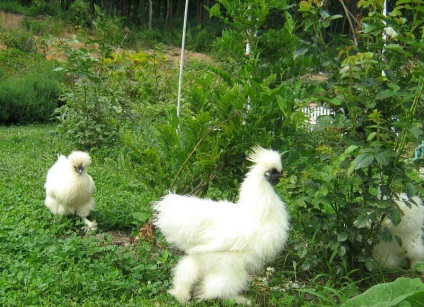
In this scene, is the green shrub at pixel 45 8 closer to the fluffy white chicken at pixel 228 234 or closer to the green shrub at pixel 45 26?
the green shrub at pixel 45 26

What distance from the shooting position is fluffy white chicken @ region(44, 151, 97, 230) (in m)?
6.02

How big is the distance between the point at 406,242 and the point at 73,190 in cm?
327

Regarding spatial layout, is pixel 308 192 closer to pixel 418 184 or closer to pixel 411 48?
pixel 418 184

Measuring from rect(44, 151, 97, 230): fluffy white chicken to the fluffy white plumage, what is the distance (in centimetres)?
284

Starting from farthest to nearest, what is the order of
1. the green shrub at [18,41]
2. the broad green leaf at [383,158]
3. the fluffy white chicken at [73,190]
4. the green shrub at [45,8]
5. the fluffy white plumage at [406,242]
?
the green shrub at [45,8], the green shrub at [18,41], the fluffy white chicken at [73,190], the fluffy white plumage at [406,242], the broad green leaf at [383,158]

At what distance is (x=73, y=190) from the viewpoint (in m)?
5.99

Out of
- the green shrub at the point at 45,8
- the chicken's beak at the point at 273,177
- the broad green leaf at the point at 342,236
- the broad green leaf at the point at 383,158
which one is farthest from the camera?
the green shrub at the point at 45,8

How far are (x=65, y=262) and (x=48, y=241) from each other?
0.52 m

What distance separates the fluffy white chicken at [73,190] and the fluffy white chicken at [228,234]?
183 cm

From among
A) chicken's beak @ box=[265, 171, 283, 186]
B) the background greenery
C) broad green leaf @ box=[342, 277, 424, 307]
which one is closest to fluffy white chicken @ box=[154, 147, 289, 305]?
→ chicken's beak @ box=[265, 171, 283, 186]

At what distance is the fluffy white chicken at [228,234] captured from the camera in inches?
165

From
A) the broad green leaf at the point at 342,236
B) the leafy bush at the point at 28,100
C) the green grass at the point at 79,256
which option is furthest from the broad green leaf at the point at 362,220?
the leafy bush at the point at 28,100

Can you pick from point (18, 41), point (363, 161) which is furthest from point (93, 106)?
point (18, 41)

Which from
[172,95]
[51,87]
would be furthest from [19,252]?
[51,87]
